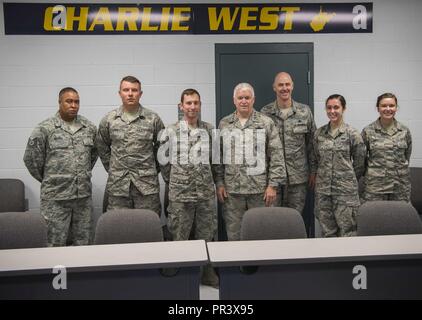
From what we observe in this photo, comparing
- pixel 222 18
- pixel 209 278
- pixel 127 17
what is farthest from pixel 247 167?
pixel 127 17

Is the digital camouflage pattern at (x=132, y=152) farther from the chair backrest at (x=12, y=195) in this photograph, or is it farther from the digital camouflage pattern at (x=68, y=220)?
the chair backrest at (x=12, y=195)

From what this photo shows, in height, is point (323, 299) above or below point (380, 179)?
below

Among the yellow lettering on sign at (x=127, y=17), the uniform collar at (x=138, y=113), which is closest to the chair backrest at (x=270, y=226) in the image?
the uniform collar at (x=138, y=113)

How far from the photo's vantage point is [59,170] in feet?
13.3

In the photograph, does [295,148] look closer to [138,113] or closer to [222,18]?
[138,113]

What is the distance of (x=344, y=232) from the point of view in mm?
4078

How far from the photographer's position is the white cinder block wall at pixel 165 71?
15.7 feet

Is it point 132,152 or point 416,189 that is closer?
point 132,152

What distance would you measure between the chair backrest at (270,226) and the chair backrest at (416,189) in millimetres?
2225

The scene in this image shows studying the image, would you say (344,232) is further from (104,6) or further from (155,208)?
(104,6)

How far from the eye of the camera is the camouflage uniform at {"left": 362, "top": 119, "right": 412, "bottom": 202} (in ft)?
13.7

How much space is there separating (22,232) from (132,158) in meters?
1.36
